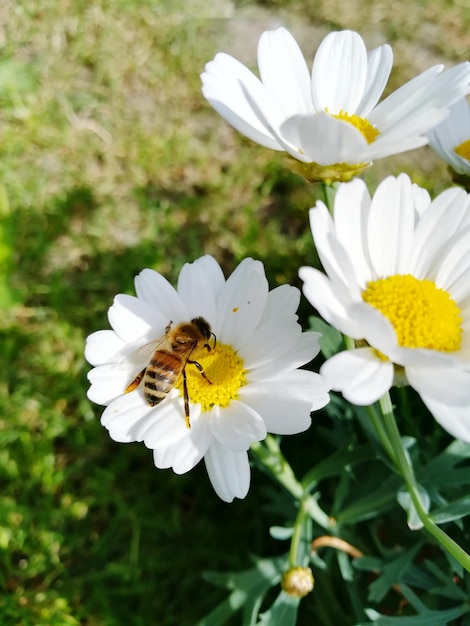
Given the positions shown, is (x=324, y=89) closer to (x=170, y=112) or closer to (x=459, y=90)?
(x=459, y=90)

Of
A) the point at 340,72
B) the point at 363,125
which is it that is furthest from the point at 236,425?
the point at 340,72

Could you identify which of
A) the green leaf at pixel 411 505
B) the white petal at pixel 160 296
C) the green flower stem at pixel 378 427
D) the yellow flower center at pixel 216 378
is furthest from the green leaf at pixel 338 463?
the white petal at pixel 160 296

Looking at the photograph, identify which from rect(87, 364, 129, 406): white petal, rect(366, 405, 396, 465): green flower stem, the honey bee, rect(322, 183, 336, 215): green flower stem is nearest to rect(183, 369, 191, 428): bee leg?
the honey bee

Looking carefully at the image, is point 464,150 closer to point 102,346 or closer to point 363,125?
point 363,125

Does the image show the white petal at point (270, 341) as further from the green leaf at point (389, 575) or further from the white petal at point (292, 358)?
the green leaf at point (389, 575)

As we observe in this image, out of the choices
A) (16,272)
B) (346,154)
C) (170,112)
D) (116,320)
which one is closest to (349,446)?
(116,320)
